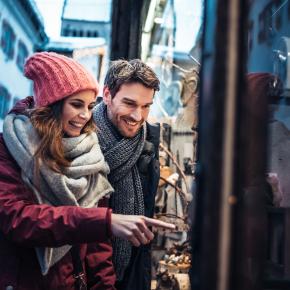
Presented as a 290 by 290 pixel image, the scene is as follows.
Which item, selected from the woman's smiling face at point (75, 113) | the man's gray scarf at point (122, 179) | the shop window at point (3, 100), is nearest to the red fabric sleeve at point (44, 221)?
the woman's smiling face at point (75, 113)

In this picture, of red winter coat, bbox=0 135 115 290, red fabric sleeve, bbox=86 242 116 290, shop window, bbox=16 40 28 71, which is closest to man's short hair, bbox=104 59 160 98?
red winter coat, bbox=0 135 115 290

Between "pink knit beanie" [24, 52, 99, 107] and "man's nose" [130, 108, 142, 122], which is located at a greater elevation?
"pink knit beanie" [24, 52, 99, 107]

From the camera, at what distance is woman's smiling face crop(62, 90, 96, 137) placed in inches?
62.1

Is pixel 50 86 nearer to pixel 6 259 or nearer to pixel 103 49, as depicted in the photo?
pixel 6 259

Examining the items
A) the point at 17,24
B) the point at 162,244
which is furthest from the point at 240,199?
the point at 162,244

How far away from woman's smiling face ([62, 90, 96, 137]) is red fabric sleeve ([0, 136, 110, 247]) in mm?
315

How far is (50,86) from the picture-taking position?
1.56m

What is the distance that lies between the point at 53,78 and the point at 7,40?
3.63 ft

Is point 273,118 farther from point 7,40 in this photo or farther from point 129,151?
point 7,40

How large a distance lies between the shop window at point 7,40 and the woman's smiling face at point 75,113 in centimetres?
105

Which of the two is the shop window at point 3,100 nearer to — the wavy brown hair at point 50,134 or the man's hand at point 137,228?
the wavy brown hair at point 50,134

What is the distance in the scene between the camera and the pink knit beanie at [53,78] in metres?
1.56

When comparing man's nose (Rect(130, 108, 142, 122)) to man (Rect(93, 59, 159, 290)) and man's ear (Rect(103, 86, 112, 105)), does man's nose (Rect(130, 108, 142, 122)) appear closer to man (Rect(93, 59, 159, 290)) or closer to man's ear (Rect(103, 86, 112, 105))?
man (Rect(93, 59, 159, 290))

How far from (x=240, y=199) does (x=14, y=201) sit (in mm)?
951
